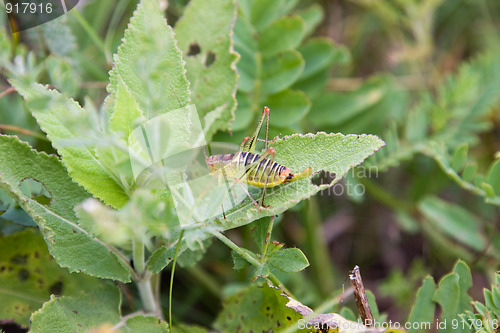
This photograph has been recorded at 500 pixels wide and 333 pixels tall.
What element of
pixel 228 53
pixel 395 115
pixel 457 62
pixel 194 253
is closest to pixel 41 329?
pixel 194 253

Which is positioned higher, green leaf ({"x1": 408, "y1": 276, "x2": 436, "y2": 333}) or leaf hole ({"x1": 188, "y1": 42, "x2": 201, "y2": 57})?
leaf hole ({"x1": 188, "y1": 42, "x2": 201, "y2": 57})

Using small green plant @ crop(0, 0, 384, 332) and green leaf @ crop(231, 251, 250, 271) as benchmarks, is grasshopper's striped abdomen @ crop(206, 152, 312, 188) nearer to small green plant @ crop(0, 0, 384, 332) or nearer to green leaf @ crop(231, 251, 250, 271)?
small green plant @ crop(0, 0, 384, 332)

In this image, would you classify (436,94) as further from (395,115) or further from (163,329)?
(163,329)

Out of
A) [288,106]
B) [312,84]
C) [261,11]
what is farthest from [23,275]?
[312,84]

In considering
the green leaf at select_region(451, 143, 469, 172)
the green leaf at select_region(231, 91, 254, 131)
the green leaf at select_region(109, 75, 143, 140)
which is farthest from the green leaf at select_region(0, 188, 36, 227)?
the green leaf at select_region(451, 143, 469, 172)

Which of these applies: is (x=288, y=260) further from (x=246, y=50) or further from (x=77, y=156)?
(x=246, y=50)
